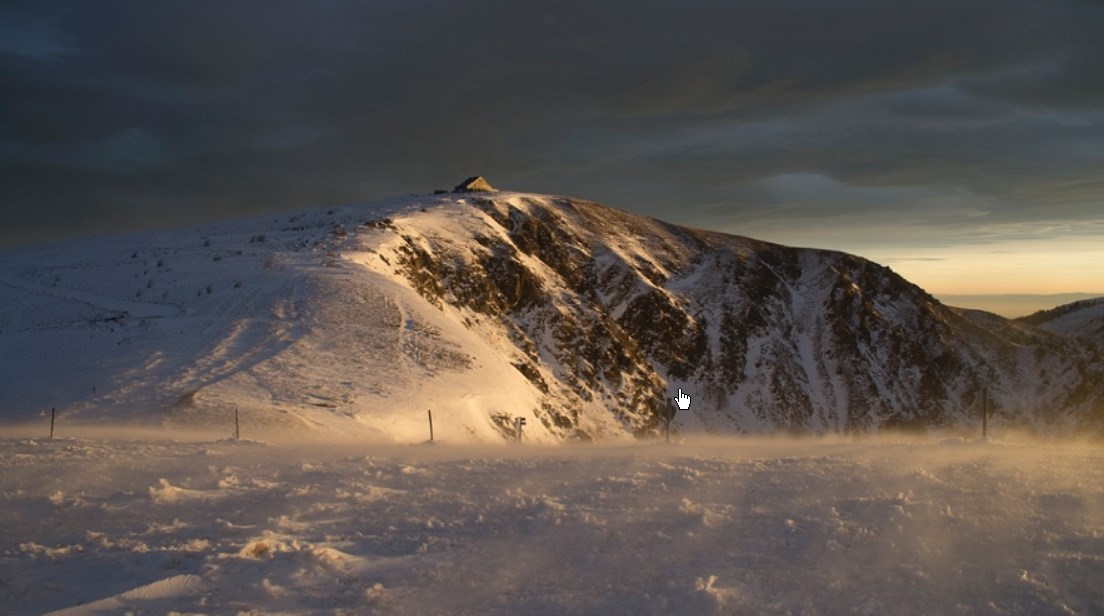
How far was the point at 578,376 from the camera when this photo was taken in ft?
182

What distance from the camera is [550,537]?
945cm

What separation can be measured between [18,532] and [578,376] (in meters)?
46.8

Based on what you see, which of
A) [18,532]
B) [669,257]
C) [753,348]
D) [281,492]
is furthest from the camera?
[669,257]

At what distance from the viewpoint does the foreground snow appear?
770cm

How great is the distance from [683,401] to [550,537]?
52.2 meters

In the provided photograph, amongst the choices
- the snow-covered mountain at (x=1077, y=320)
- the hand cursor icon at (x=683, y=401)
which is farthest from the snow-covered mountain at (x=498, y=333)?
the snow-covered mountain at (x=1077, y=320)

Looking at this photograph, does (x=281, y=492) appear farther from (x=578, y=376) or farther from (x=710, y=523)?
(x=578, y=376)

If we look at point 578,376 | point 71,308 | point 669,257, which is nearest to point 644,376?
point 578,376

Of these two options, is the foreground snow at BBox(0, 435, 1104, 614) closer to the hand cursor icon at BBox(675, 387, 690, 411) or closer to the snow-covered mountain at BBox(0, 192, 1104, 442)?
the snow-covered mountain at BBox(0, 192, 1104, 442)

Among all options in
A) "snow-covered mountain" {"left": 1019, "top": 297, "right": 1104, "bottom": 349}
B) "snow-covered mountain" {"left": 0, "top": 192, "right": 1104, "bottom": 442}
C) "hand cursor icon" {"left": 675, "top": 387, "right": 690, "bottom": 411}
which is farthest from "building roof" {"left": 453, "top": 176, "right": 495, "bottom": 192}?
"snow-covered mountain" {"left": 1019, "top": 297, "right": 1104, "bottom": 349}

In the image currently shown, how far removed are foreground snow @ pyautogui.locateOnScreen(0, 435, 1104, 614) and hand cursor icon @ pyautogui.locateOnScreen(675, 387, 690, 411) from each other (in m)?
46.3

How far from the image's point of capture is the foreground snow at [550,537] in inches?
303

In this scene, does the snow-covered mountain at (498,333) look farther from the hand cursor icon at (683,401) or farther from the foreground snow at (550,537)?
the foreground snow at (550,537)

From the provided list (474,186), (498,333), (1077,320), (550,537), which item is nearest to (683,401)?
(498,333)
